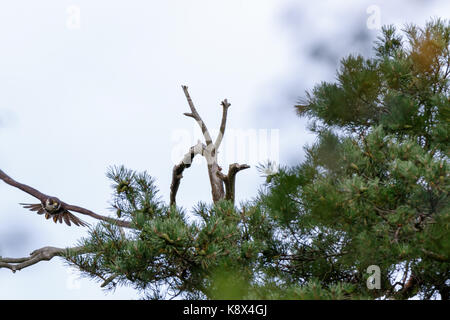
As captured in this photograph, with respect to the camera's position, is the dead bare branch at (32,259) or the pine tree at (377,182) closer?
the pine tree at (377,182)

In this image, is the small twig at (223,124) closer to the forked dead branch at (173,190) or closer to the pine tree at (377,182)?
the forked dead branch at (173,190)

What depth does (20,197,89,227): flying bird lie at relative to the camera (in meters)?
2.61

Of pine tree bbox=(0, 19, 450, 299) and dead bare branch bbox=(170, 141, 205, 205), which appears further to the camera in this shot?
dead bare branch bbox=(170, 141, 205, 205)

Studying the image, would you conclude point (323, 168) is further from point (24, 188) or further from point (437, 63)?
point (24, 188)

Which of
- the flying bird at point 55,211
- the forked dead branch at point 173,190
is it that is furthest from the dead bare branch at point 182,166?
the flying bird at point 55,211

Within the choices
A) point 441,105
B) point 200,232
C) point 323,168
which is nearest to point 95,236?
point 200,232

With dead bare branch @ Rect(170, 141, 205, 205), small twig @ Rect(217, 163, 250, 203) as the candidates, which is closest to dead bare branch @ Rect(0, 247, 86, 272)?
dead bare branch @ Rect(170, 141, 205, 205)

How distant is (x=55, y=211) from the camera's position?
8.60ft

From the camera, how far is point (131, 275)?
1.91 meters

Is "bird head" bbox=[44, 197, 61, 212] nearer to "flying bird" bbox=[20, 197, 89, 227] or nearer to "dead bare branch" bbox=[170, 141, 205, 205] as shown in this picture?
"flying bird" bbox=[20, 197, 89, 227]

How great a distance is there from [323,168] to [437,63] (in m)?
0.71

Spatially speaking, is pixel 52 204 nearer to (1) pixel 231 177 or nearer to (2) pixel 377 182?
(1) pixel 231 177

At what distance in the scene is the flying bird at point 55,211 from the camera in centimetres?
261
